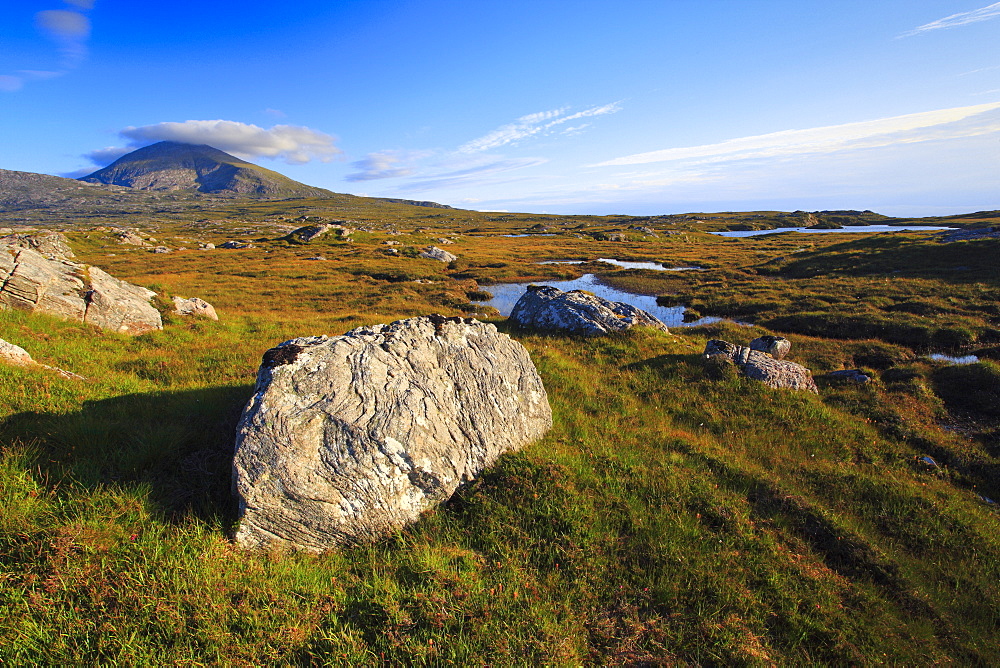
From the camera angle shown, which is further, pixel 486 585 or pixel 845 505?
pixel 845 505

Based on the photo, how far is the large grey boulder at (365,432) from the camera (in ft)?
18.9

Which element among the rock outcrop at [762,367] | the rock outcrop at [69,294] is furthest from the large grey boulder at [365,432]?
the rock outcrop at [69,294]

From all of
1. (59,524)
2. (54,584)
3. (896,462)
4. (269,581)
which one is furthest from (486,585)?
(896,462)

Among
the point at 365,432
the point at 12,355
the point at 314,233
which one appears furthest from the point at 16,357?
the point at 314,233

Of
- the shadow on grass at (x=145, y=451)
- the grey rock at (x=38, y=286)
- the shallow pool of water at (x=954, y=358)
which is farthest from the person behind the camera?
the shallow pool of water at (x=954, y=358)

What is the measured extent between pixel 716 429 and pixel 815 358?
11431 mm

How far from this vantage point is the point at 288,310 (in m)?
26.5

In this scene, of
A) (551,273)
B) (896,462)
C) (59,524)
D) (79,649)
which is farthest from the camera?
(551,273)

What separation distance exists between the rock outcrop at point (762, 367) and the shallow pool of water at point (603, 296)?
10884 millimetres

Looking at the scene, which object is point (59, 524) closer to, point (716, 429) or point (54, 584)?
point (54, 584)

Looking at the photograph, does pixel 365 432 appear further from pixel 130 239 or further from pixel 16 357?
pixel 130 239

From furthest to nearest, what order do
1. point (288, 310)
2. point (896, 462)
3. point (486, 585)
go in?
point (288, 310) → point (896, 462) → point (486, 585)

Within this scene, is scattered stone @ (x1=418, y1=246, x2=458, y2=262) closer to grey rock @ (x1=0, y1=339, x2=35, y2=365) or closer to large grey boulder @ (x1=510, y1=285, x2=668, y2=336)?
large grey boulder @ (x1=510, y1=285, x2=668, y2=336)

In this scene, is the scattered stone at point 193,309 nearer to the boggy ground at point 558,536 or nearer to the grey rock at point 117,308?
the grey rock at point 117,308
